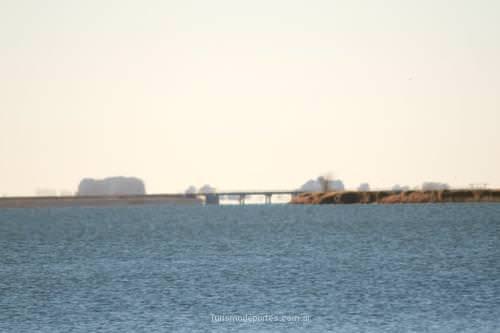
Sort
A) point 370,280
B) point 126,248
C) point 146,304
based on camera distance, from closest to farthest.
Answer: point 146,304
point 370,280
point 126,248

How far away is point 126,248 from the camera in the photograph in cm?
10244

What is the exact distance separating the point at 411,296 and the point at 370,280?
8.98 meters

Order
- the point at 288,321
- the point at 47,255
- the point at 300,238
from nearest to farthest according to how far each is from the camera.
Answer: the point at 288,321 < the point at 47,255 < the point at 300,238

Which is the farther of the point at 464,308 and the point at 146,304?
the point at 146,304

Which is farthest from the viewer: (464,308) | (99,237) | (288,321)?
(99,237)

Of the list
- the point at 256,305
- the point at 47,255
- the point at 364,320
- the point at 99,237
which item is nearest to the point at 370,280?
the point at 256,305

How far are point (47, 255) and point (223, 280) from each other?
3459 centimetres

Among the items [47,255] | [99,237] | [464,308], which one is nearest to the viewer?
[464,308]

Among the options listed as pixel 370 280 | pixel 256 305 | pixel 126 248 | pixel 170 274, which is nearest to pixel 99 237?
pixel 126 248

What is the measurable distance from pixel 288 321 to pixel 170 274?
2488cm

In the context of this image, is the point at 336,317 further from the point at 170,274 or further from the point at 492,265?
the point at 492,265

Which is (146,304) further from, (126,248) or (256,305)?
(126,248)

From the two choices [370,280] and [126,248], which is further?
[126,248]

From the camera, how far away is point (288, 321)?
45406 millimetres
